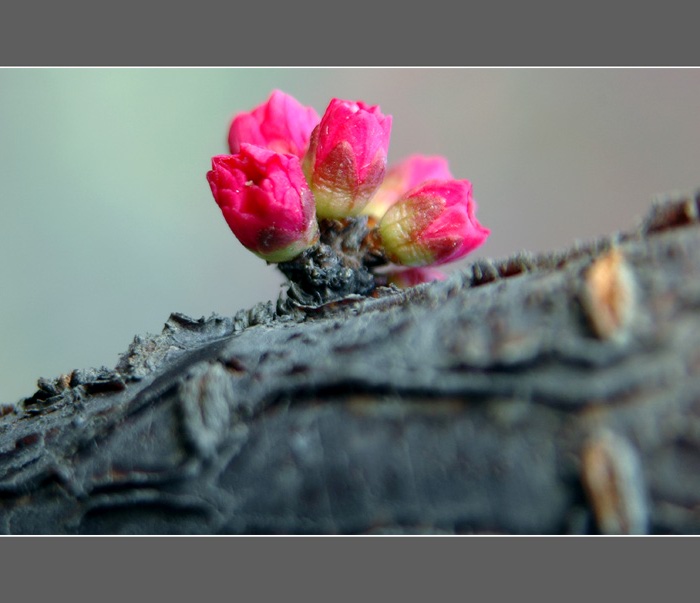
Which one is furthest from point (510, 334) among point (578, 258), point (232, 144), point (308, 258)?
point (232, 144)

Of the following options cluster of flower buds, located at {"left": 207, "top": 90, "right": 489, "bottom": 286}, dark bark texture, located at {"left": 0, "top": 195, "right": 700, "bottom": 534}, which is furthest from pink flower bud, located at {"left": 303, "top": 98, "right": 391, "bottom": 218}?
dark bark texture, located at {"left": 0, "top": 195, "right": 700, "bottom": 534}

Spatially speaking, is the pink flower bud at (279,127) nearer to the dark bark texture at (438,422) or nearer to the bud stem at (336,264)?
the bud stem at (336,264)

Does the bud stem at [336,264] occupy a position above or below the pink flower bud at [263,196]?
below

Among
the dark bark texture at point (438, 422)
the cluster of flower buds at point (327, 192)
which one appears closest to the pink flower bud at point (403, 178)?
the cluster of flower buds at point (327, 192)

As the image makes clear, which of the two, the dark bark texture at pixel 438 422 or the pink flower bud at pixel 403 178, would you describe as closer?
the dark bark texture at pixel 438 422

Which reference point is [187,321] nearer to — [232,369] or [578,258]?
[232,369]

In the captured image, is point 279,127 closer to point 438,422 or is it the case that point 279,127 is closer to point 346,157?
point 346,157

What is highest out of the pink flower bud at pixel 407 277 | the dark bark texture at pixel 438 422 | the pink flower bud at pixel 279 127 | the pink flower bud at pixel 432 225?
the pink flower bud at pixel 279 127

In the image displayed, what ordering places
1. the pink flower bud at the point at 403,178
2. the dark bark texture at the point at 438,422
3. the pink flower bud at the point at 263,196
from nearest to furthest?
the dark bark texture at the point at 438,422, the pink flower bud at the point at 263,196, the pink flower bud at the point at 403,178
